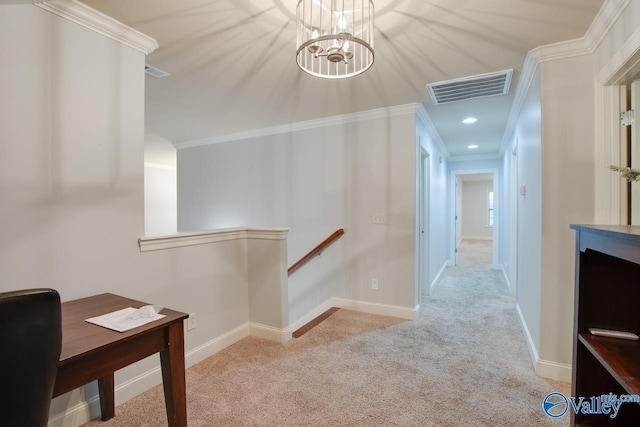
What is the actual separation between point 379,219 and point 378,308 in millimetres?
990

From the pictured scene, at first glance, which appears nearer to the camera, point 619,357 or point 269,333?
point 619,357

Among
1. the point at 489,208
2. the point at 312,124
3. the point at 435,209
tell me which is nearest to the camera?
the point at 312,124

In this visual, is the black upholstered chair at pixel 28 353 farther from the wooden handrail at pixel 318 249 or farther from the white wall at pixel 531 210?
the wooden handrail at pixel 318 249

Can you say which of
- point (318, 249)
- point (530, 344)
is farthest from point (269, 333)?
point (530, 344)

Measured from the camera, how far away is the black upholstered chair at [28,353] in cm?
65

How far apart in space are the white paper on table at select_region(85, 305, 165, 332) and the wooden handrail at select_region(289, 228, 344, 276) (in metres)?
2.24

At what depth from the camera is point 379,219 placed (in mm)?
3301

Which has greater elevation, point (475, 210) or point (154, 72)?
point (154, 72)

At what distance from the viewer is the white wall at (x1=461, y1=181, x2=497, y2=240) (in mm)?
10648

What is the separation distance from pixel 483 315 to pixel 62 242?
3.71 metres

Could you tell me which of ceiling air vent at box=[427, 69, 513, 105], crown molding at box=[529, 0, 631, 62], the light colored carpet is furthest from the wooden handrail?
crown molding at box=[529, 0, 631, 62]

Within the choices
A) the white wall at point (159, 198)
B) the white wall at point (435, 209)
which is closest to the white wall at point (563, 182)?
the white wall at point (435, 209)

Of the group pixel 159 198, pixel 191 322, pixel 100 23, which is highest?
pixel 100 23

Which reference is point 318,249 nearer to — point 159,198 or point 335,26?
point 335,26
